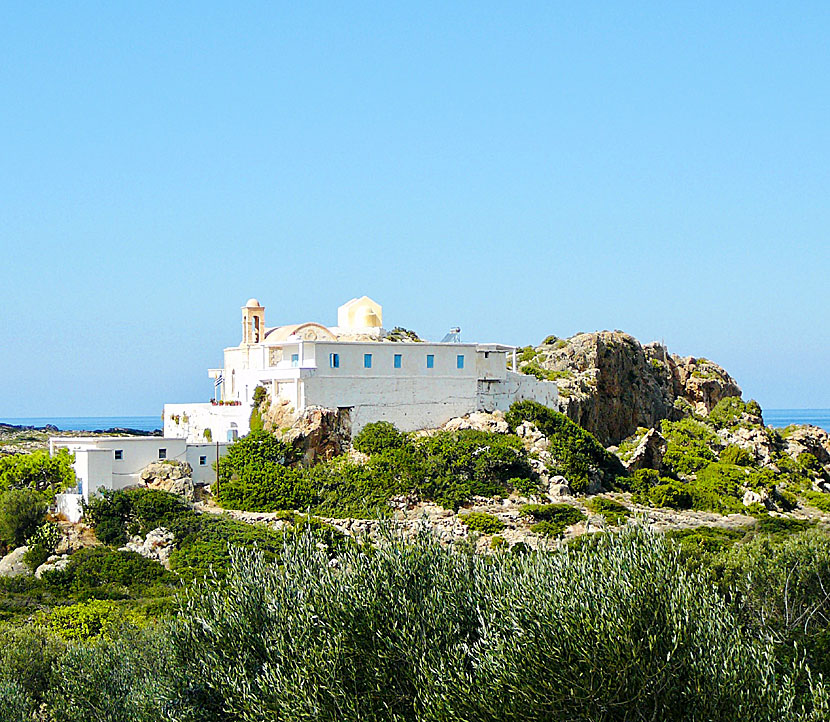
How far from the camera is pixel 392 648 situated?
53.2 ft

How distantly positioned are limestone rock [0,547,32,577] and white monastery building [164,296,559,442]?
10181 millimetres

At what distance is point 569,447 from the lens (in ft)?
159

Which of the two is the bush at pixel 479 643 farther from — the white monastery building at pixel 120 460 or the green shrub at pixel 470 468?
the green shrub at pixel 470 468

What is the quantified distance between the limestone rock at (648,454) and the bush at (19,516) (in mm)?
26695

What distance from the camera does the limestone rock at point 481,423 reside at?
4828cm

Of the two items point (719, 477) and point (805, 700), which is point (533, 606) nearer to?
point (805, 700)

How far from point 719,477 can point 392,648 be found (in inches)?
1544

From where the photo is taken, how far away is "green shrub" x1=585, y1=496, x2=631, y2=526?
4284 cm

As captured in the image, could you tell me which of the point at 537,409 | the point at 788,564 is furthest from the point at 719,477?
the point at 788,564

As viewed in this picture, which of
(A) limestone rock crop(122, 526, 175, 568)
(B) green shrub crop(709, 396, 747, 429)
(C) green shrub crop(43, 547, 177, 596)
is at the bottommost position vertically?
(C) green shrub crop(43, 547, 177, 596)

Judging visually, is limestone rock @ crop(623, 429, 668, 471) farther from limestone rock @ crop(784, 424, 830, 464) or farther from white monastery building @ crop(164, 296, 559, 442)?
limestone rock @ crop(784, 424, 830, 464)

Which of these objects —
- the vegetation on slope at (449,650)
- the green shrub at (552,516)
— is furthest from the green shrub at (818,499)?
the vegetation on slope at (449,650)

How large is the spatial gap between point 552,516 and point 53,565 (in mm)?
18509

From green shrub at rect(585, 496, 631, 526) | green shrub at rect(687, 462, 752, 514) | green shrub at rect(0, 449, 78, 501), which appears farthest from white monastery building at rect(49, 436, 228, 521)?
green shrub at rect(687, 462, 752, 514)
